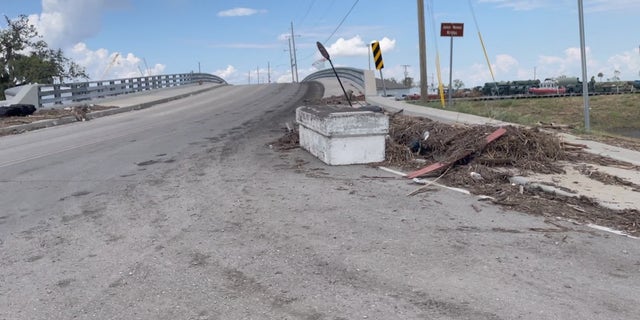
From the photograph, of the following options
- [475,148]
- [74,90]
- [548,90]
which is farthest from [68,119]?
[548,90]

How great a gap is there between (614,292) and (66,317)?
13.6 feet

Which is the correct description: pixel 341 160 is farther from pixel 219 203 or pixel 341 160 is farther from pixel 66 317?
pixel 66 317

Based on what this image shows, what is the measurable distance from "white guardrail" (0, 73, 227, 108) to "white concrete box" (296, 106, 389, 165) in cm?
1812

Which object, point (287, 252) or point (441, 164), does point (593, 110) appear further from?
point (287, 252)

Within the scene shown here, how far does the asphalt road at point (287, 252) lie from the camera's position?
4.20 metres

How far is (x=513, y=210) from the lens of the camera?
6.85 m

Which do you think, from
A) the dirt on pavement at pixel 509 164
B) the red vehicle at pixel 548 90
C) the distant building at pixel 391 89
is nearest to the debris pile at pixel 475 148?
the dirt on pavement at pixel 509 164

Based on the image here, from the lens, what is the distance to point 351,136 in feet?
32.3

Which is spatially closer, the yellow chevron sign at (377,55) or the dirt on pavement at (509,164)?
the dirt on pavement at (509,164)

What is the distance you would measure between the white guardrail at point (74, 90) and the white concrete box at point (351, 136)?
1812cm

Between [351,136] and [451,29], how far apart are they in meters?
10.1

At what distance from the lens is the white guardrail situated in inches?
933

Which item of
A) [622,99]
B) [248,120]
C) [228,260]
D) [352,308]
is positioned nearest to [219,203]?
[228,260]

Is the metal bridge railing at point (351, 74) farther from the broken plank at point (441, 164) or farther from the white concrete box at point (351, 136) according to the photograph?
the broken plank at point (441, 164)
